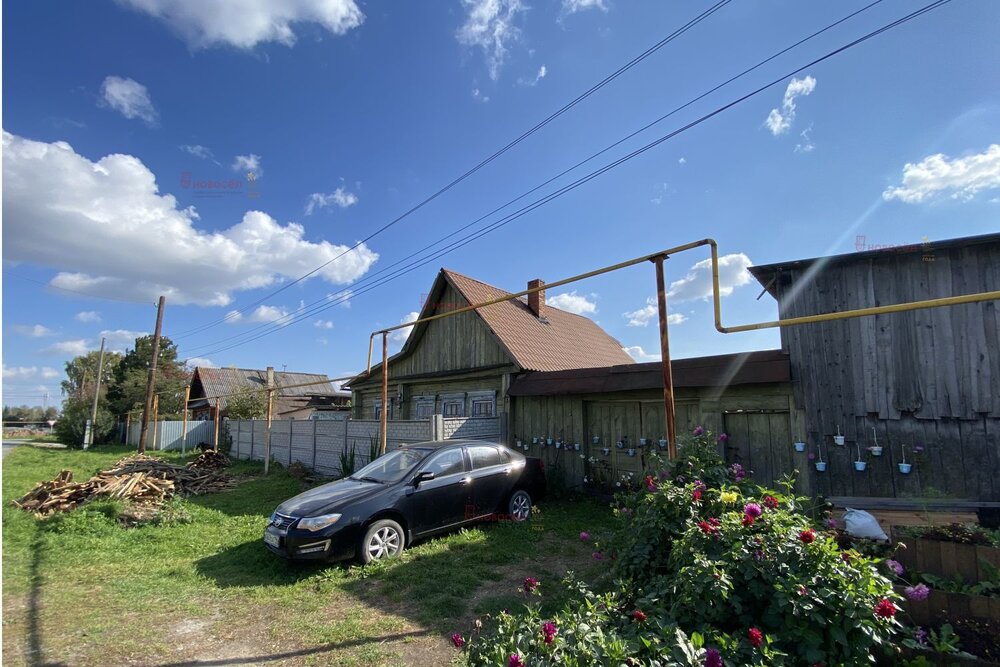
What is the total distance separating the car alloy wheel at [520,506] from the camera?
322 inches

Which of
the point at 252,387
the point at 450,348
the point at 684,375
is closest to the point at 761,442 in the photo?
the point at 684,375

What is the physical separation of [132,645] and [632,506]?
4.74 m

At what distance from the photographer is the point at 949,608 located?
292 cm

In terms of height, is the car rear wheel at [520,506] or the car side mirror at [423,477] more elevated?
the car side mirror at [423,477]

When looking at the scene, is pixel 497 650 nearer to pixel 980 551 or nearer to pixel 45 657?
pixel 980 551

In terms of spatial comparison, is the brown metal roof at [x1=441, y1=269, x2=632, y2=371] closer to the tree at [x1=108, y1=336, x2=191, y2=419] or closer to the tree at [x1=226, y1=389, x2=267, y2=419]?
the tree at [x1=226, y1=389, x2=267, y2=419]

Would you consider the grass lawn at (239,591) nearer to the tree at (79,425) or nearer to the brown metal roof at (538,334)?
the brown metal roof at (538,334)

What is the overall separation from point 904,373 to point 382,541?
25.4ft

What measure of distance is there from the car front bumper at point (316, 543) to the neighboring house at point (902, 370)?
6.92 m

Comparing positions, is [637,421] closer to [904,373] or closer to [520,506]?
[520,506]

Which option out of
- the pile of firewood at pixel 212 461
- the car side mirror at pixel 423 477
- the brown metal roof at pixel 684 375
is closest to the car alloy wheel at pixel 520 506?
the car side mirror at pixel 423 477

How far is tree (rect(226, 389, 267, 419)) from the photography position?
1045 inches

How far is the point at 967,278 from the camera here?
6566mm

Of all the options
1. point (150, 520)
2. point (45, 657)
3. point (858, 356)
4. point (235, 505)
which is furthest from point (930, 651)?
point (235, 505)
